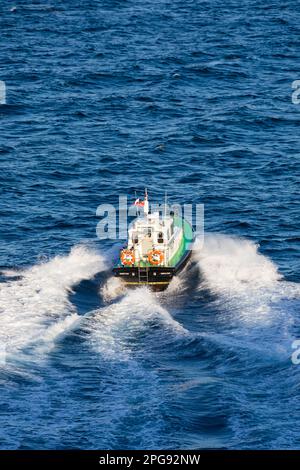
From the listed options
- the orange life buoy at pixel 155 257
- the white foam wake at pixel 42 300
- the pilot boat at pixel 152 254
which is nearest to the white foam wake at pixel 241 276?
the pilot boat at pixel 152 254

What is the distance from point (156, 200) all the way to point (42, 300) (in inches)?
784

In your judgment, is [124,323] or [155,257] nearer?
[124,323]

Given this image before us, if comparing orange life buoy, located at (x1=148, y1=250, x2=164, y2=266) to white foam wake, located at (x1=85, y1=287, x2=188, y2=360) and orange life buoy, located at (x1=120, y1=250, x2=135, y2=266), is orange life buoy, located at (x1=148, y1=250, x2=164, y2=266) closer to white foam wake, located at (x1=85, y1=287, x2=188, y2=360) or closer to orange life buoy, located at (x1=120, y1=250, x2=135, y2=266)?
orange life buoy, located at (x1=120, y1=250, x2=135, y2=266)

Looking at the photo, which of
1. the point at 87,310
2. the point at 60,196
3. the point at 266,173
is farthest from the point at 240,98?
the point at 87,310

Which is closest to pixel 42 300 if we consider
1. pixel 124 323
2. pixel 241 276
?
pixel 124 323

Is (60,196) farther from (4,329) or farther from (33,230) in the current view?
(4,329)

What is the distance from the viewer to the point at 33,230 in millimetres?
72812

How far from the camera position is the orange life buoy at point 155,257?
205 ft

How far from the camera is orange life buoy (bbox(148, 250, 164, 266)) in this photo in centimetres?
6244

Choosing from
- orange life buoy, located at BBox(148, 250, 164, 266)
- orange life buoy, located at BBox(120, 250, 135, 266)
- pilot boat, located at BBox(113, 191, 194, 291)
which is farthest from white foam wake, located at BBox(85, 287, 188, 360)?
orange life buoy, located at BBox(148, 250, 164, 266)

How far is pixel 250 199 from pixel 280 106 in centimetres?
2261

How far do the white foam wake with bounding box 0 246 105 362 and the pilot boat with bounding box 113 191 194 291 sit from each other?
9.41 feet

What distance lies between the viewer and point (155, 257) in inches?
2461

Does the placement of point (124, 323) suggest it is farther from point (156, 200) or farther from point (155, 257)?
point (156, 200)
